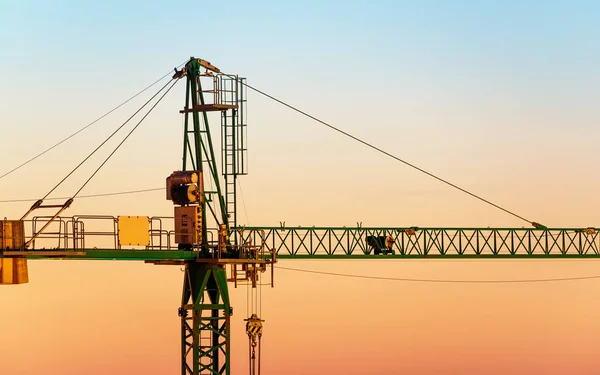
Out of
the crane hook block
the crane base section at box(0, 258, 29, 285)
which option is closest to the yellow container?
the crane base section at box(0, 258, 29, 285)

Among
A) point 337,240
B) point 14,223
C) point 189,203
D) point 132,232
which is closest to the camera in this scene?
point 14,223

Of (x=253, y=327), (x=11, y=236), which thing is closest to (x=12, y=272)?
(x=11, y=236)

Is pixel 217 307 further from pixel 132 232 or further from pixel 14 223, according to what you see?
pixel 14 223

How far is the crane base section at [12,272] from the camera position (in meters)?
78.2

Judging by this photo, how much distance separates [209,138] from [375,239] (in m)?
20.0

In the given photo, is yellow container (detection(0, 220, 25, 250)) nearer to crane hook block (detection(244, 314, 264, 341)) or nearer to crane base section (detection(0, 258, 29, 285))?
crane base section (detection(0, 258, 29, 285))

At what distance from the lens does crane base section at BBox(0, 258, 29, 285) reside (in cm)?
7819

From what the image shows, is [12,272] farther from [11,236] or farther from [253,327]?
[253,327]

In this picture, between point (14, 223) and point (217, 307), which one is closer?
point (14, 223)

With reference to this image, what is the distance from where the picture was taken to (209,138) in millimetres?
94250

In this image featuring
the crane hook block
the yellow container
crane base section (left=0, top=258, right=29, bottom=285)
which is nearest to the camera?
crane base section (left=0, top=258, right=29, bottom=285)

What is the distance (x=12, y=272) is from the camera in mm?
78438

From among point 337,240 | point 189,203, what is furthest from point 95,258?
point 337,240

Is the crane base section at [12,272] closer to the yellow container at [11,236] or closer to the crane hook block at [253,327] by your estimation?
the yellow container at [11,236]
